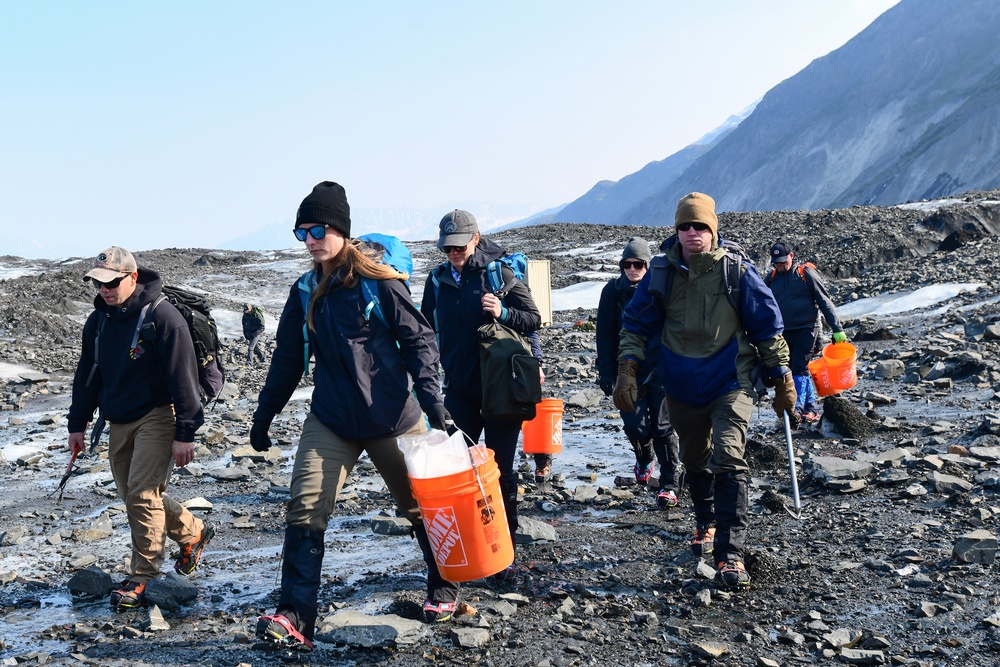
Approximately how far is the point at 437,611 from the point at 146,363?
2046 millimetres

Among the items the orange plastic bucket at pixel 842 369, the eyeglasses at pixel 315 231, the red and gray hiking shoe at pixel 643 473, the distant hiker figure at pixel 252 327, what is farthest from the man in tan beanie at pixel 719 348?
the distant hiker figure at pixel 252 327

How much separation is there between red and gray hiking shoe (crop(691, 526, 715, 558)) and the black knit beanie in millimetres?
2774

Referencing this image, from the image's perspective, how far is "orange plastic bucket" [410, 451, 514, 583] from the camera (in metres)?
4.05

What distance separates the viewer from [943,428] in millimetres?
8719

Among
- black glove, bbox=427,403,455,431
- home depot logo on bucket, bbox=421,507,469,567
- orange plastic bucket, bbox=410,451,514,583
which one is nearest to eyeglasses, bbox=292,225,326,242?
black glove, bbox=427,403,455,431

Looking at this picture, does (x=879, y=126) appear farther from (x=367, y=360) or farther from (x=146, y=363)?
(x=367, y=360)

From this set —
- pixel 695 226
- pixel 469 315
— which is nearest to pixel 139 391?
pixel 469 315

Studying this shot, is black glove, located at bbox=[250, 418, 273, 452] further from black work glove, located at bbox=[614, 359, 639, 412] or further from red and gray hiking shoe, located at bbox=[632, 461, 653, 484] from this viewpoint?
red and gray hiking shoe, located at bbox=[632, 461, 653, 484]

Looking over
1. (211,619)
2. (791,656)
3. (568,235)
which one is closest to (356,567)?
(211,619)

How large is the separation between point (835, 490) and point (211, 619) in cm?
448

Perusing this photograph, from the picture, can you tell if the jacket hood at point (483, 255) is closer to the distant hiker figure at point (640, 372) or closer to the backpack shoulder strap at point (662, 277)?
the backpack shoulder strap at point (662, 277)

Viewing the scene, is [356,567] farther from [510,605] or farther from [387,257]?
[387,257]

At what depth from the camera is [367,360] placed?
413 cm

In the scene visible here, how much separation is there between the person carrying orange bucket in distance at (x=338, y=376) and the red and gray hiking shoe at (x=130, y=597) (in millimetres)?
1323
